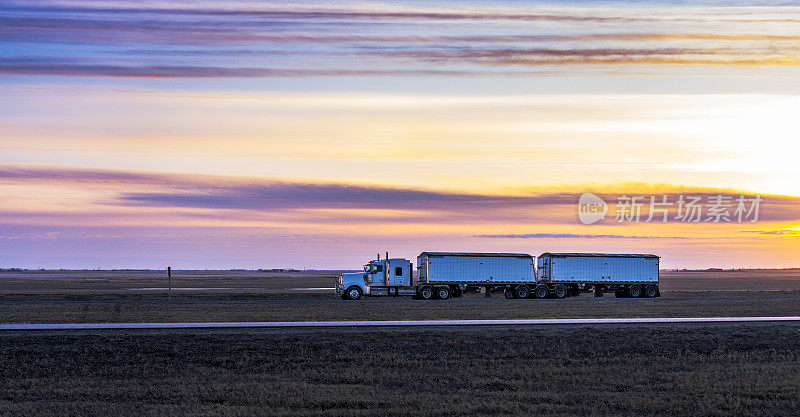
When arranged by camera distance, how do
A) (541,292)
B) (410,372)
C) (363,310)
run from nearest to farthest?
(410,372) < (363,310) < (541,292)

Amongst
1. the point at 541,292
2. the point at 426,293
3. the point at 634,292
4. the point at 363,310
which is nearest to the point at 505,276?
the point at 541,292

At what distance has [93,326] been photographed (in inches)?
1256

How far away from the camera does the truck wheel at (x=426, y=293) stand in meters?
60.3

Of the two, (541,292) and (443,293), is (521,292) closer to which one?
(541,292)

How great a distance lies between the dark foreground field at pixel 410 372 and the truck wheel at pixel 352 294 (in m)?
26.9

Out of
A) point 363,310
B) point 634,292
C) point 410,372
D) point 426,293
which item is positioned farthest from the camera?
point 634,292

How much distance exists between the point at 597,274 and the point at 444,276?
12782 millimetres

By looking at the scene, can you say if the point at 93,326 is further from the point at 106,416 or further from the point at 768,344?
the point at 768,344

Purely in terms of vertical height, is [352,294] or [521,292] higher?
[352,294]

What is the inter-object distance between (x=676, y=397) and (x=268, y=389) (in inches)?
389

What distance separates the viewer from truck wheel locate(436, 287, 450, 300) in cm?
6028

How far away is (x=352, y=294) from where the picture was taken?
58.5m

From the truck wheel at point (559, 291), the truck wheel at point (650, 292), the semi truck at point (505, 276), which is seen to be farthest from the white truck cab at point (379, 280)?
the truck wheel at point (650, 292)

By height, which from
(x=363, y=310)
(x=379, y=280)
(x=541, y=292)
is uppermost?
(x=379, y=280)
